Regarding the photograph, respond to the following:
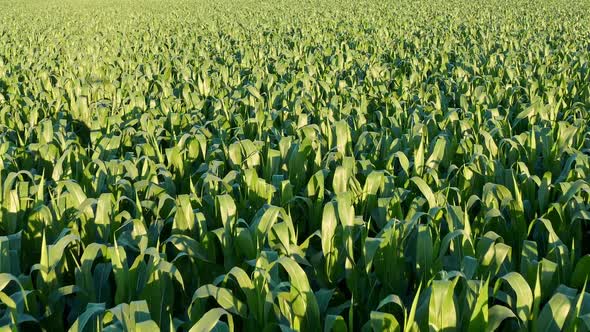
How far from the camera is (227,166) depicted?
389cm

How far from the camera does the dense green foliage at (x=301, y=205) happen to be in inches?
80.9

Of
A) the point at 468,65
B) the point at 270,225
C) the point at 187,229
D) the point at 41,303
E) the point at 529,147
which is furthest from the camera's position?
the point at 468,65

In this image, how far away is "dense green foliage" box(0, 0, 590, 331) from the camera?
2.05m

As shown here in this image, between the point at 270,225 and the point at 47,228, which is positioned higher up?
the point at 270,225

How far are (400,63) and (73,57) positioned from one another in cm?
540

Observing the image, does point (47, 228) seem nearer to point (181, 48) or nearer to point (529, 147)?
point (529, 147)

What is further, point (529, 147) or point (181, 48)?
point (181, 48)

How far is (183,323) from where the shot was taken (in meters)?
2.08

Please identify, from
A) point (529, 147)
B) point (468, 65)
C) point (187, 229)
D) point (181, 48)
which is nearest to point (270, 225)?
point (187, 229)

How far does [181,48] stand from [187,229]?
832cm

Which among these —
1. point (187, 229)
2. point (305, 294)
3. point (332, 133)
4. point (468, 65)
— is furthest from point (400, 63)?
point (305, 294)

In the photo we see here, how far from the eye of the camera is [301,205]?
123 inches

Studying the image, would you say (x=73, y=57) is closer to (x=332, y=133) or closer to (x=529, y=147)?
(x=332, y=133)

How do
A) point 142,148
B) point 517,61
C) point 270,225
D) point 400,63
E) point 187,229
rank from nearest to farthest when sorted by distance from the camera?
1. point 270,225
2. point 187,229
3. point 142,148
4. point 517,61
5. point 400,63
